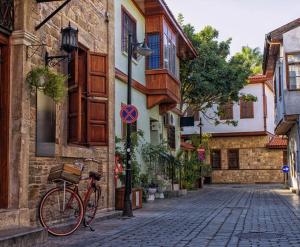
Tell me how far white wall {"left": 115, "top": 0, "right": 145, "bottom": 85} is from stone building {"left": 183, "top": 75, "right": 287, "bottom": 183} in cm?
1815

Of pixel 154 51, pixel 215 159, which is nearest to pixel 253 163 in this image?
pixel 215 159

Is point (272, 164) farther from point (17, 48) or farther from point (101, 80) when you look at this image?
point (17, 48)

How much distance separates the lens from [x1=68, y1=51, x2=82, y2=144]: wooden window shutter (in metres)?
9.85

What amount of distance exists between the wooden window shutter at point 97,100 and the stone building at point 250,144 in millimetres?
24911

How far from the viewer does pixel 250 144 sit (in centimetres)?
3591

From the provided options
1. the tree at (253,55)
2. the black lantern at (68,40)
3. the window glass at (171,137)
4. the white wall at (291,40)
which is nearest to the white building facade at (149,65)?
the window glass at (171,137)

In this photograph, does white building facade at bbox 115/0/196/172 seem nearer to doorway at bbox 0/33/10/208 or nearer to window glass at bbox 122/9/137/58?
window glass at bbox 122/9/137/58

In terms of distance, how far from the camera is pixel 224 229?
9.12m

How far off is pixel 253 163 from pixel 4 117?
29.6 m

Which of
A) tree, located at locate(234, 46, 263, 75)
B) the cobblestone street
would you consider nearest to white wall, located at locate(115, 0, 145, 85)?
the cobblestone street

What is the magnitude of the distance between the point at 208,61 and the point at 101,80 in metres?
16.1

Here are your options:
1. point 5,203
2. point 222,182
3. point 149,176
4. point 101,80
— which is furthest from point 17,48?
point 222,182

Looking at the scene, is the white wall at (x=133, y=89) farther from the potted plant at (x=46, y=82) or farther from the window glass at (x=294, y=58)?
the potted plant at (x=46, y=82)

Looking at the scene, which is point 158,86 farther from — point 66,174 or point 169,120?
point 66,174
